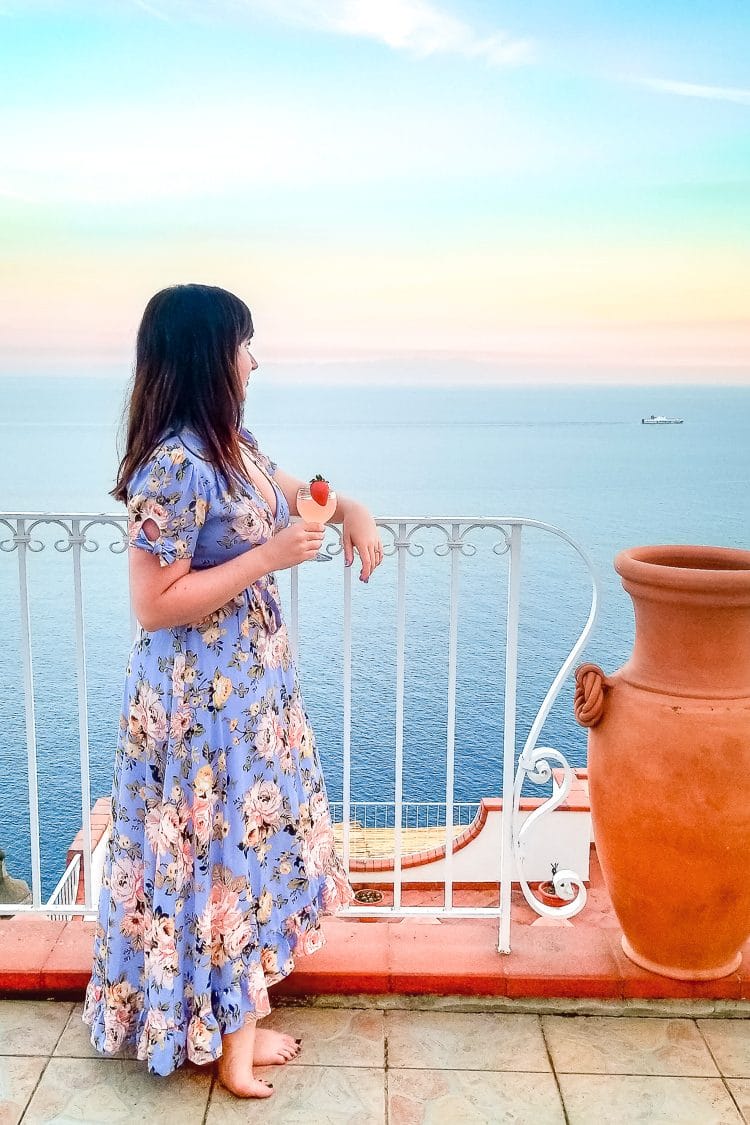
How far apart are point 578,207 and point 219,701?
5303cm

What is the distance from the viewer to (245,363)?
65.3 inches

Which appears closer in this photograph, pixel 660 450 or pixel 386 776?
pixel 386 776

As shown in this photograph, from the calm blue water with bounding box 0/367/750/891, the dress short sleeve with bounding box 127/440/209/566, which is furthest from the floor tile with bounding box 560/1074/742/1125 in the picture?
the calm blue water with bounding box 0/367/750/891

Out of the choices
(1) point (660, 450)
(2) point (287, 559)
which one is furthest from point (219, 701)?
(1) point (660, 450)

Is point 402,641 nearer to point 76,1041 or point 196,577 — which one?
point 196,577

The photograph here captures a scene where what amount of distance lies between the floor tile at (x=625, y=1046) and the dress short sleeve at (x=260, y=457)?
140 cm

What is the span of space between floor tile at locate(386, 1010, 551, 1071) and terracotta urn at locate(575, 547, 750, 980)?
37cm

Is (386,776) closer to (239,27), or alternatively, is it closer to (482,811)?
(482,811)

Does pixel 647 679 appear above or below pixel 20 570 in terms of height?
below

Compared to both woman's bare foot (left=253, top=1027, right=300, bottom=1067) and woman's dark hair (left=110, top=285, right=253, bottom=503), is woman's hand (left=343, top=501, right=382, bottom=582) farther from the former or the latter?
woman's bare foot (left=253, top=1027, right=300, bottom=1067)

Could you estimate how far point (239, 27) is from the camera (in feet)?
70.5

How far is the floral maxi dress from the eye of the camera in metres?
1.68

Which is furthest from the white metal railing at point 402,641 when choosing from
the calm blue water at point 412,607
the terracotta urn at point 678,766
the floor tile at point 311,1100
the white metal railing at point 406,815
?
the calm blue water at point 412,607

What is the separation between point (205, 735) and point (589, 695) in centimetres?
91
